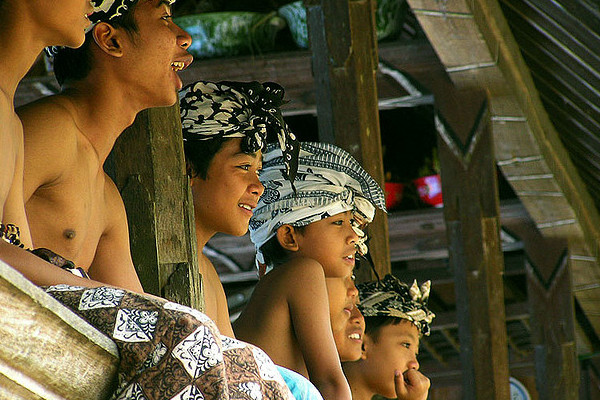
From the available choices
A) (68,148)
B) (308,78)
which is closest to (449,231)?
(308,78)

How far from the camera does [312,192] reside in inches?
132

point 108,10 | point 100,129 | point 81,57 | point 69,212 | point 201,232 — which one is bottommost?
point 201,232

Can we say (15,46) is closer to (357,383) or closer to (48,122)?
(48,122)

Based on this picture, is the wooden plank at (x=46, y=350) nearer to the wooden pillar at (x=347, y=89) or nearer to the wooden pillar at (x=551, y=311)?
the wooden pillar at (x=347, y=89)

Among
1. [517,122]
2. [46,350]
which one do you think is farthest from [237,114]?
[517,122]

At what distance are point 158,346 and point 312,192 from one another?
84.6 inches

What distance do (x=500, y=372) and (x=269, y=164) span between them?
3.06m

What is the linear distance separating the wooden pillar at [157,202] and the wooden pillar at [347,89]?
155 cm

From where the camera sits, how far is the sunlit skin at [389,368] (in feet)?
12.6

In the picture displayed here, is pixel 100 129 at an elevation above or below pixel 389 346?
above

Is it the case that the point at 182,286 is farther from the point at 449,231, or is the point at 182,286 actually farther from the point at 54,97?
the point at 449,231

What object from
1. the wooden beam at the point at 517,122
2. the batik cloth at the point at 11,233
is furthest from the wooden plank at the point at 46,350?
the wooden beam at the point at 517,122

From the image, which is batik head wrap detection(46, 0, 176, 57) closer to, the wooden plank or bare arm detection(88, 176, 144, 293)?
bare arm detection(88, 176, 144, 293)

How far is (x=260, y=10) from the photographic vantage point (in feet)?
25.1
